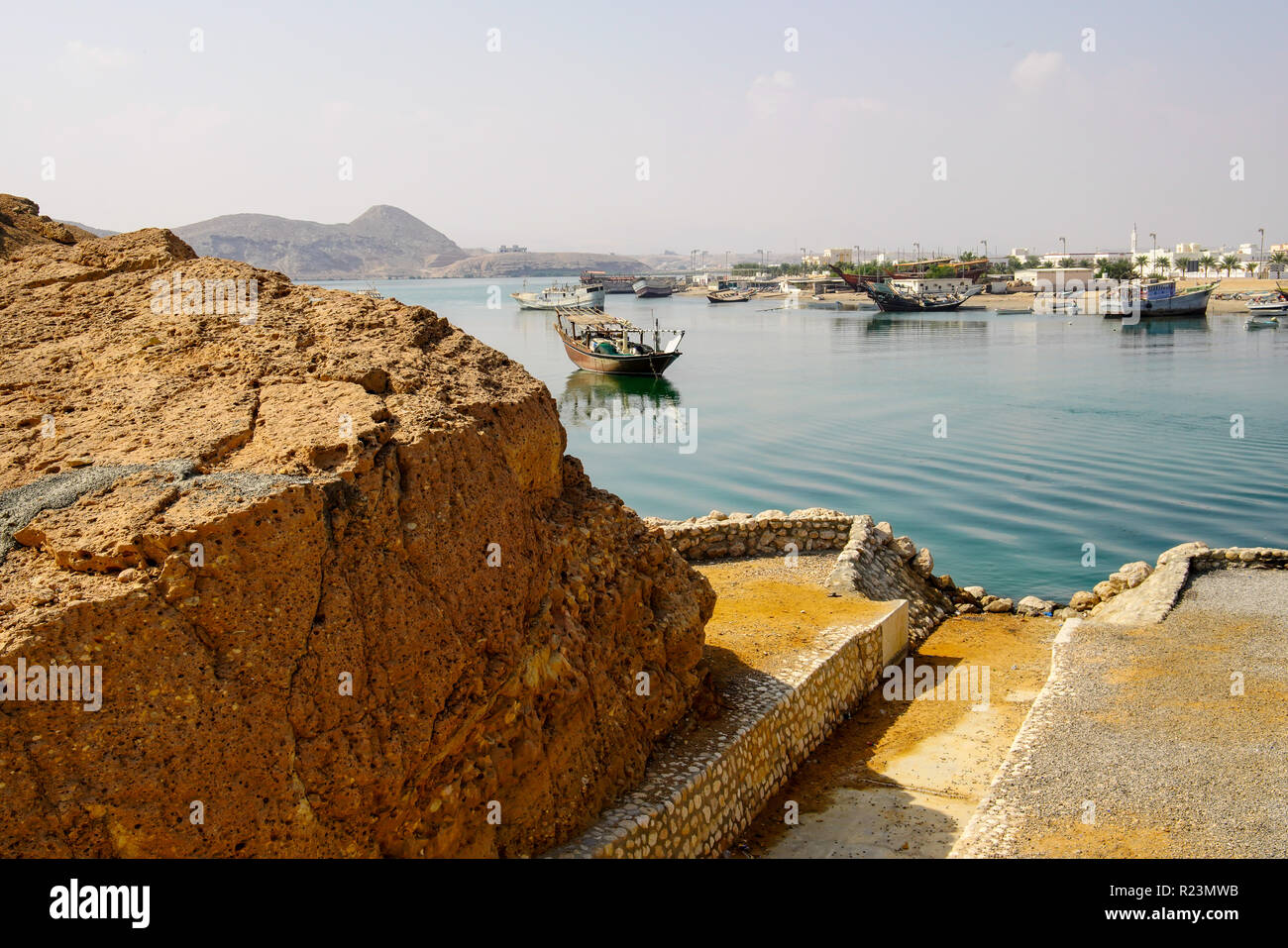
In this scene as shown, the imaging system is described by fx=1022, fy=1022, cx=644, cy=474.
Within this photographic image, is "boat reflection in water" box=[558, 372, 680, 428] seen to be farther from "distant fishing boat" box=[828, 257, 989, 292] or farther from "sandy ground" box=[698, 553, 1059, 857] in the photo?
"distant fishing boat" box=[828, 257, 989, 292]

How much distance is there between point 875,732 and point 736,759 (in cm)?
309

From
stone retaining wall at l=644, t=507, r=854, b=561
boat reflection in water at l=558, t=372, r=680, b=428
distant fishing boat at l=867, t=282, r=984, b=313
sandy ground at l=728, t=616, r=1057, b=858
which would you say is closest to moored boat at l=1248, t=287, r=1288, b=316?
distant fishing boat at l=867, t=282, r=984, b=313

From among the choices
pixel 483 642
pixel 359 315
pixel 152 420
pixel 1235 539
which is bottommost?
pixel 1235 539

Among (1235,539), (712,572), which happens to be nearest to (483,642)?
(712,572)

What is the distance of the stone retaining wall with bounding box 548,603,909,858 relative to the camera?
7074 millimetres

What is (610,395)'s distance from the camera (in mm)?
47438

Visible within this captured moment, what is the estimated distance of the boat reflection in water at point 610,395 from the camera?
4284cm

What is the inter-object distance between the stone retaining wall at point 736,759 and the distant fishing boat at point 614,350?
37.4m

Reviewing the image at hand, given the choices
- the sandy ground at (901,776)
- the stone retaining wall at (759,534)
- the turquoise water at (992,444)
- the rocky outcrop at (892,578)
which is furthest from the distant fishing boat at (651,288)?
the sandy ground at (901,776)

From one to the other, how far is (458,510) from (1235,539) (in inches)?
751

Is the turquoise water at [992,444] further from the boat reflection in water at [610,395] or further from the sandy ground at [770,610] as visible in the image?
the sandy ground at [770,610]

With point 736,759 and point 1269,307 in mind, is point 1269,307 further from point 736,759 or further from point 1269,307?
point 736,759
